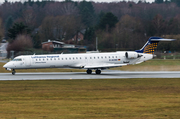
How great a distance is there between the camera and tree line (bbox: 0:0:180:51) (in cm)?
A: 8594

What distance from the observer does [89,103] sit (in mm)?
15578

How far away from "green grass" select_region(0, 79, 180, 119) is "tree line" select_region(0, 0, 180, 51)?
58566 mm

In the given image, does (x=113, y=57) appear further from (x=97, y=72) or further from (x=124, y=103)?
(x=124, y=103)

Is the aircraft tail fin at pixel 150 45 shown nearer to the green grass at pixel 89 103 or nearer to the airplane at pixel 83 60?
the airplane at pixel 83 60

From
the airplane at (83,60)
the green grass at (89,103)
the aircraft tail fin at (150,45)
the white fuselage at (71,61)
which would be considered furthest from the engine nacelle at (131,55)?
the green grass at (89,103)

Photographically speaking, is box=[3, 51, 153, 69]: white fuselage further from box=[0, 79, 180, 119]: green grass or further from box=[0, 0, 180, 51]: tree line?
box=[0, 0, 180, 51]: tree line

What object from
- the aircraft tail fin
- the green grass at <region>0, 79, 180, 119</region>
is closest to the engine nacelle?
the aircraft tail fin

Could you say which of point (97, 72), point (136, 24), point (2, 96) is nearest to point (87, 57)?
point (97, 72)

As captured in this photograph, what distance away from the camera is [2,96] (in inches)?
709

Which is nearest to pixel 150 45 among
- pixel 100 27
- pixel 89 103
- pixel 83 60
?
pixel 83 60

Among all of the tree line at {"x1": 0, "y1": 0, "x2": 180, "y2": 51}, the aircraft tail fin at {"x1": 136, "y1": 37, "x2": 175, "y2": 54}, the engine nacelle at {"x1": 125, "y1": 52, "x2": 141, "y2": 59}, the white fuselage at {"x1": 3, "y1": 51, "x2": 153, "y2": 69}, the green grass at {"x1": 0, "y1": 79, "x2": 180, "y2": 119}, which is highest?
the tree line at {"x1": 0, "y1": 0, "x2": 180, "y2": 51}

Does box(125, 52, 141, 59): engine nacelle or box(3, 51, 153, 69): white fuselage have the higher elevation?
box(125, 52, 141, 59): engine nacelle

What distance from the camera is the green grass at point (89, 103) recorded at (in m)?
12.8

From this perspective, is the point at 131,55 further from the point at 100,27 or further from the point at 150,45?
the point at 100,27
